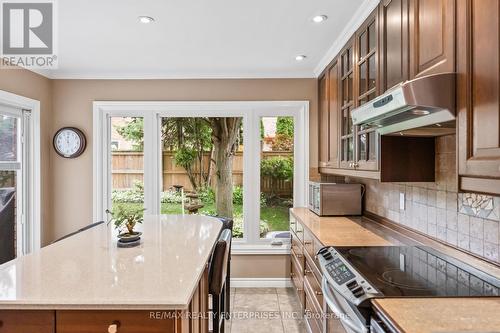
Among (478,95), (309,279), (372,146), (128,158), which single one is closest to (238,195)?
(128,158)

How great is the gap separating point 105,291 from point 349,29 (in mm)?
2387

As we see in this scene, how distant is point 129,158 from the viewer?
4008 millimetres

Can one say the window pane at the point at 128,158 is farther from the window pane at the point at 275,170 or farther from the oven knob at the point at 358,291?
the oven knob at the point at 358,291

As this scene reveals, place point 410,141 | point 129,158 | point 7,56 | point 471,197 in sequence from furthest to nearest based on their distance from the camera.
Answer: point 129,158, point 7,56, point 410,141, point 471,197

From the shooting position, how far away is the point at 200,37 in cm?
278

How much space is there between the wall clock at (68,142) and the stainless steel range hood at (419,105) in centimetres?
338

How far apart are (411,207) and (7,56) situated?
3.68 meters

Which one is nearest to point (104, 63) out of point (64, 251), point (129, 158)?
point (129, 158)

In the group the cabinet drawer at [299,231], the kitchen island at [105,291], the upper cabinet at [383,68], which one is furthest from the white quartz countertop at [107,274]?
the upper cabinet at [383,68]

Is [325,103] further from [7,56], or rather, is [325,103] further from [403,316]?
[7,56]

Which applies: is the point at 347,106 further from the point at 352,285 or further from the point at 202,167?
the point at 202,167

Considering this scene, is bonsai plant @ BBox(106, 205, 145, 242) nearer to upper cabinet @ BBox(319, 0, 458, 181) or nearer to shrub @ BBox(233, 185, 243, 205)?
upper cabinet @ BBox(319, 0, 458, 181)

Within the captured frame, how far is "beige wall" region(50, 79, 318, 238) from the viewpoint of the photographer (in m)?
3.88

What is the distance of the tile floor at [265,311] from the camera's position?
2.94 meters
